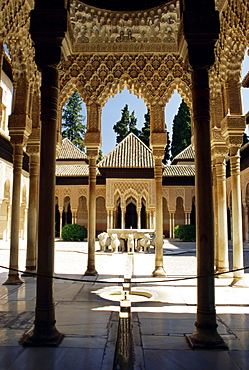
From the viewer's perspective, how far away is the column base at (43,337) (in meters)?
3.06

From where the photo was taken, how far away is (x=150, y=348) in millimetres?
3027

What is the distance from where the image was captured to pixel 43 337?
311cm

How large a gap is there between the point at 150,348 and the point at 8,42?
5.81 m

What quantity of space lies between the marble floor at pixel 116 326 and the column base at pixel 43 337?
0.07 m

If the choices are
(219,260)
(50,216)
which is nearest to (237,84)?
(219,260)

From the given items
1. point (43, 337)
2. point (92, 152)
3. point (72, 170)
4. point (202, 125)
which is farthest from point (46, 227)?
point (72, 170)

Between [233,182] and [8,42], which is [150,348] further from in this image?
[8,42]

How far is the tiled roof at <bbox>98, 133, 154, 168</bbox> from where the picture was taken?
25.6 meters

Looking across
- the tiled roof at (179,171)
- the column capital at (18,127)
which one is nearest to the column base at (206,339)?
the column capital at (18,127)

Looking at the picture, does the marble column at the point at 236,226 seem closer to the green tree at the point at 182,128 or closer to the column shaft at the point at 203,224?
the column shaft at the point at 203,224

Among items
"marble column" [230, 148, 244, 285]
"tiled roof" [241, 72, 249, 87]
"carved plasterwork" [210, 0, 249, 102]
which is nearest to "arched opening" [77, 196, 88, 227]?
"tiled roof" [241, 72, 249, 87]

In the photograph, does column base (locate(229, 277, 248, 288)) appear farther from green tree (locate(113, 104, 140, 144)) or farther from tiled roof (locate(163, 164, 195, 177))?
green tree (locate(113, 104, 140, 144))

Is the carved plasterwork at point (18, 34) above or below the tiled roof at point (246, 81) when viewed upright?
below

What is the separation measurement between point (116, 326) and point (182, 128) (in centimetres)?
3424
